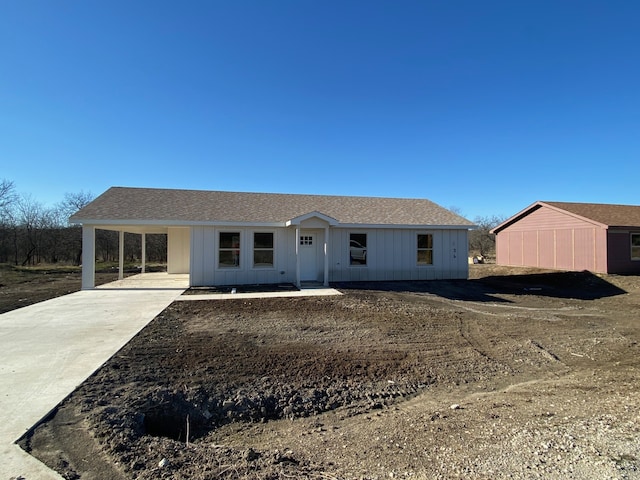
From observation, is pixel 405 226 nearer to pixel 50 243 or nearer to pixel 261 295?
pixel 261 295

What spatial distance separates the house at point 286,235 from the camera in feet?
46.0

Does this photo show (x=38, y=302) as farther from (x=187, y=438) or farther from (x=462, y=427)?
(x=462, y=427)

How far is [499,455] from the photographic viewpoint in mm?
3207

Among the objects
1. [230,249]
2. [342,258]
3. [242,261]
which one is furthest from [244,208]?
[342,258]

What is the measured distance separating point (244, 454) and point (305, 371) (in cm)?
221

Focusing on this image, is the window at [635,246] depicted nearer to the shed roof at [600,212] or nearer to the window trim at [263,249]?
the shed roof at [600,212]

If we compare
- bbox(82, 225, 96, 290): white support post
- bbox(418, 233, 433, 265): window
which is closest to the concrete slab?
bbox(82, 225, 96, 290): white support post

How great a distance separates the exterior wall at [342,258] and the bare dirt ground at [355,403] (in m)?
5.59

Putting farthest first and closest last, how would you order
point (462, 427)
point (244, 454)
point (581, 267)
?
point (581, 267) < point (462, 427) < point (244, 454)

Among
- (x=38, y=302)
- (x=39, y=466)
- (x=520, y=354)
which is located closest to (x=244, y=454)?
(x=39, y=466)

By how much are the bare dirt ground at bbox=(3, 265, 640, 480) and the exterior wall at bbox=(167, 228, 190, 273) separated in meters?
10.7

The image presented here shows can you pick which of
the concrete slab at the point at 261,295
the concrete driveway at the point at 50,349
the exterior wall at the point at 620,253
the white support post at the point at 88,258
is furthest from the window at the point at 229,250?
the exterior wall at the point at 620,253

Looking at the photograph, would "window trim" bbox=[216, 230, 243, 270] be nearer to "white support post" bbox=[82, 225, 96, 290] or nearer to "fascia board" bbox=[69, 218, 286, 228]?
"fascia board" bbox=[69, 218, 286, 228]

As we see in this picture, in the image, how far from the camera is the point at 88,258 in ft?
44.1
